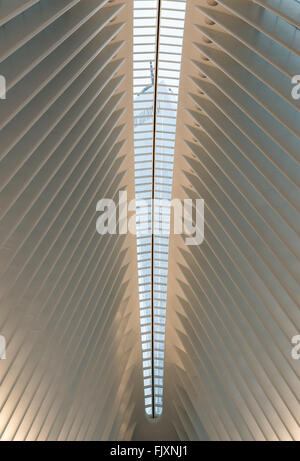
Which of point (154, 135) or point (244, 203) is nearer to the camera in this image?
point (244, 203)

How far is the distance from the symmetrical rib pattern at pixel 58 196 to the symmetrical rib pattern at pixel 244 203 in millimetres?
2238

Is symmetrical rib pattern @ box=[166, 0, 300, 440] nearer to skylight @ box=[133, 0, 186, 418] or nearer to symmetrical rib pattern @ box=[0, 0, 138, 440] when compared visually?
skylight @ box=[133, 0, 186, 418]

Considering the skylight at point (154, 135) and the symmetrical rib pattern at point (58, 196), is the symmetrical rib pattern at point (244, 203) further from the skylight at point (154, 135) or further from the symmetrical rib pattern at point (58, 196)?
the symmetrical rib pattern at point (58, 196)

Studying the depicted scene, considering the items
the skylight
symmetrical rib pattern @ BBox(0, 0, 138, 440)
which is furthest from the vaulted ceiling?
the skylight

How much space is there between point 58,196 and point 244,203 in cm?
543

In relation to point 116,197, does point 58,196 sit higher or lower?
lower

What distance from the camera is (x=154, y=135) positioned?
19328 mm

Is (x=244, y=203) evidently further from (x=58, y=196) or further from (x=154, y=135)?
(x=58, y=196)

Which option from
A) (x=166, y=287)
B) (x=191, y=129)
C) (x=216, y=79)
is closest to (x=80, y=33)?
(x=216, y=79)

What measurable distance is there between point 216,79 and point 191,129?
3458 mm

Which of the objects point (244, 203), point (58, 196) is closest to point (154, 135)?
point (244, 203)

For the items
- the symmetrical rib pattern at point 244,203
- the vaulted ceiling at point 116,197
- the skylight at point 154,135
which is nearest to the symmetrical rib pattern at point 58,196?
the vaulted ceiling at point 116,197

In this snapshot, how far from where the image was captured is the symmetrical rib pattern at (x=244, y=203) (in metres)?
12.8
